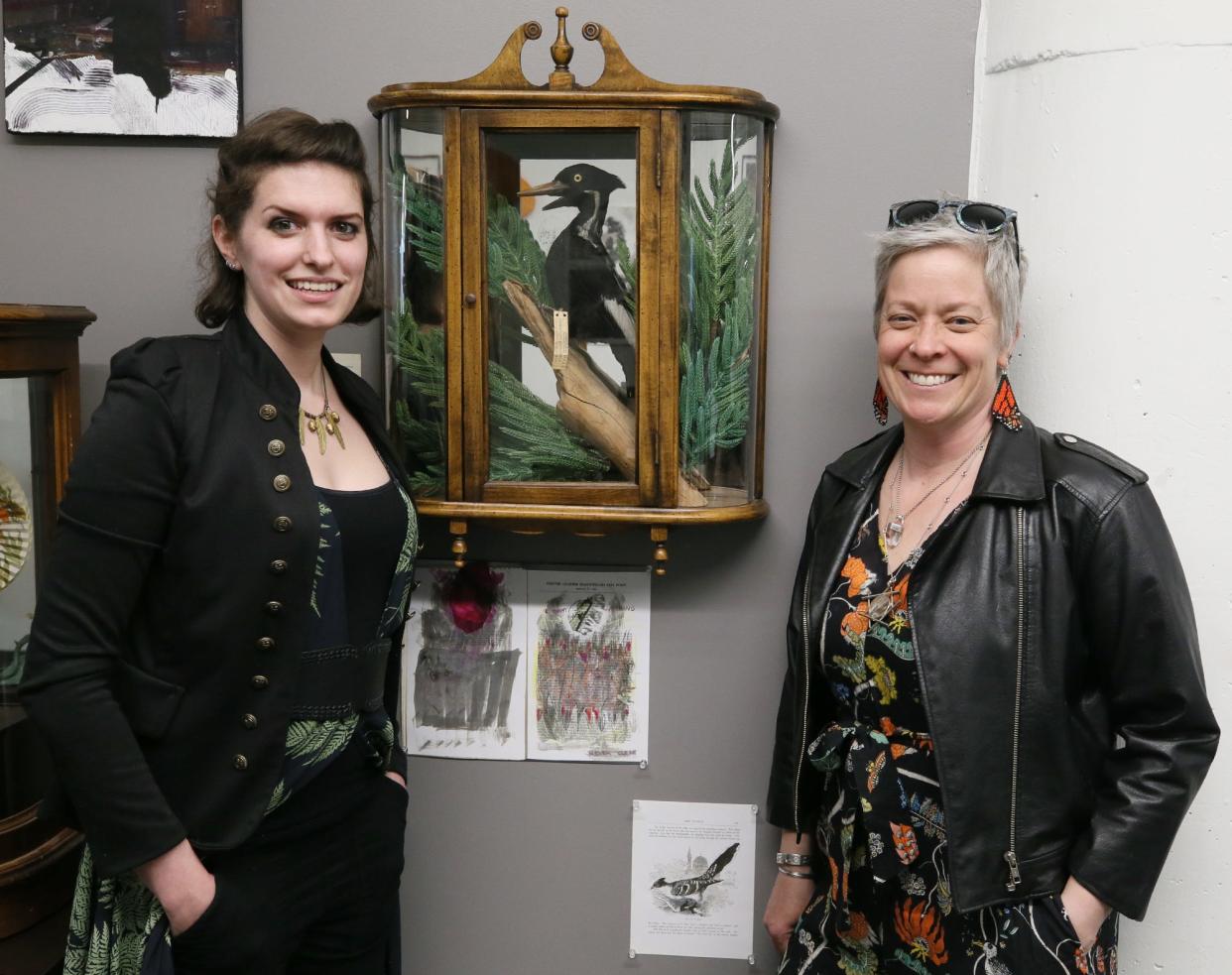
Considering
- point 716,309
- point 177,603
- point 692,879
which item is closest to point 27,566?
point 177,603

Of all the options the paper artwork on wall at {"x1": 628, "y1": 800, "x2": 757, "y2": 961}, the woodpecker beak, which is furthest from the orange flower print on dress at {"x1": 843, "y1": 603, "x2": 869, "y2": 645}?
the woodpecker beak

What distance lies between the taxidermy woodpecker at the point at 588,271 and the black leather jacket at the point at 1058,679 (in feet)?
1.87

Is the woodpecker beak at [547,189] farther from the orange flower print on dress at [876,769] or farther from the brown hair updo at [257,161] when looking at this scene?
the orange flower print on dress at [876,769]

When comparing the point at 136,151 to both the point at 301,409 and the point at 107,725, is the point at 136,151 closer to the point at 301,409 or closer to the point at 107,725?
the point at 301,409

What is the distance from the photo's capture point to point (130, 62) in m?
1.81

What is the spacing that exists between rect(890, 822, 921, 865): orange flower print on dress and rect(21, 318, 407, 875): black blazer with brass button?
0.77 metres

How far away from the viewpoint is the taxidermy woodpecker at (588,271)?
5.33ft

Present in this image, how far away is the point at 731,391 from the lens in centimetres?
169

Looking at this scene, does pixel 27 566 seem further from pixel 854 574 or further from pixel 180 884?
pixel 854 574

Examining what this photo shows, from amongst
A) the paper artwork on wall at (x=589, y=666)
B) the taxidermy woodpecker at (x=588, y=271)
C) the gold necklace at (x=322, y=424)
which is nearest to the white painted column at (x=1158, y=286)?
the taxidermy woodpecker at (x=588, y=271)

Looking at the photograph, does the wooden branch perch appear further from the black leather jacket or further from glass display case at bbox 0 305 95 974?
glass display case at bbox 0 305 95 974

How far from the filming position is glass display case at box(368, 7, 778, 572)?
1603mm

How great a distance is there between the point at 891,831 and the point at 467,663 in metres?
0.83

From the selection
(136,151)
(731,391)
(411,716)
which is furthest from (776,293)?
(136,151)
